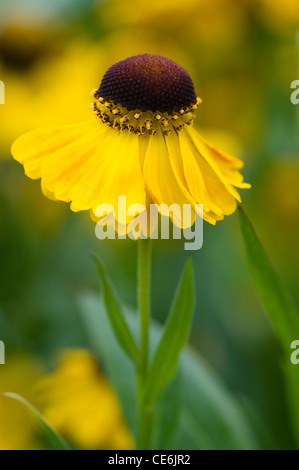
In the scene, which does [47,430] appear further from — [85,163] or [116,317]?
[85,163]

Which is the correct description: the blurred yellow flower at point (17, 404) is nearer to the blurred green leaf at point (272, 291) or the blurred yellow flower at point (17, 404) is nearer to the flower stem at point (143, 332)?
the flower stem at point (143, 332)

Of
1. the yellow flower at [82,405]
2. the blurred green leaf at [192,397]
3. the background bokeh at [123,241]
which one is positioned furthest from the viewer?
the background bokeh at [123,241]

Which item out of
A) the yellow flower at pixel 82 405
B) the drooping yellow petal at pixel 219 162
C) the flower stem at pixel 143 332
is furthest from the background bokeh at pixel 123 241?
the drooping yellow petal at pixel 219 162

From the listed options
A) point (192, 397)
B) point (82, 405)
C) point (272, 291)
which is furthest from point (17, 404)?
point (272, 291)

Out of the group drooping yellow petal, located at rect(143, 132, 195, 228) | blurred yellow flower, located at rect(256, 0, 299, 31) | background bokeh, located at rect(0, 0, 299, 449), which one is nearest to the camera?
drooping yellow petal, located at rect(143, 132, 195, 228)

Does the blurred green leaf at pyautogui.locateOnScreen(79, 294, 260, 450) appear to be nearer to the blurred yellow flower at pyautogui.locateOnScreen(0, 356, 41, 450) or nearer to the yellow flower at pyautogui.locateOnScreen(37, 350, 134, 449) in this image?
the yellow flower at pyautogui.locateOnScreen(37, 350, 134, 449)

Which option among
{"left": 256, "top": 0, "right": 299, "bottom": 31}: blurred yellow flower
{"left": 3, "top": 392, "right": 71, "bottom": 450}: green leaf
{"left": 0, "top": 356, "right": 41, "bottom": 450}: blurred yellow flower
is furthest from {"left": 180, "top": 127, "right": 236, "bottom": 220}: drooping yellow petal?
{"left": 256, "top": 0, "right": 299, "bottom": 31}: blurred yellow flower
